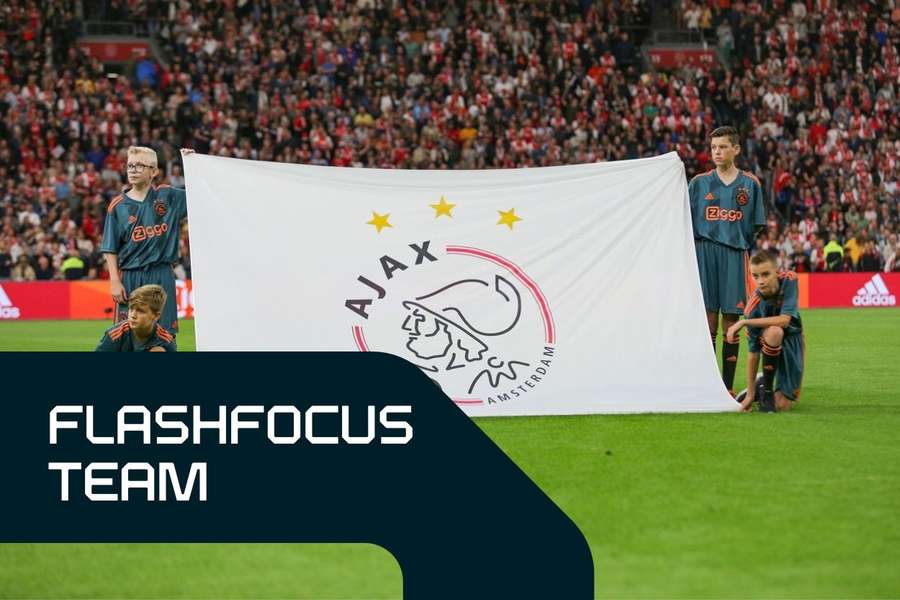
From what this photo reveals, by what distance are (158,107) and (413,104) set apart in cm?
565

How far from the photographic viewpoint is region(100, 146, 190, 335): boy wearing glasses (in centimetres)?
903

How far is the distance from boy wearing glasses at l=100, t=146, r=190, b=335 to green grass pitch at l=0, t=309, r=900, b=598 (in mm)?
2499

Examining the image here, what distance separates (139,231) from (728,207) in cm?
426

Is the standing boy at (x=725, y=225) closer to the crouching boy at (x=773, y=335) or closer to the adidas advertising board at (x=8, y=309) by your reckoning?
the crouching boy at (x=773, y=335)

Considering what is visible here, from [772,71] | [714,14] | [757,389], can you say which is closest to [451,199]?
[757,389]

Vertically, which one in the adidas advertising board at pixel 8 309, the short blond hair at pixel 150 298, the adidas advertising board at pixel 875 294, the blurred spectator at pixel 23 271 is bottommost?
the adidas advertising board at pixel 875 294

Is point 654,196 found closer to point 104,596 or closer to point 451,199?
point 451,199

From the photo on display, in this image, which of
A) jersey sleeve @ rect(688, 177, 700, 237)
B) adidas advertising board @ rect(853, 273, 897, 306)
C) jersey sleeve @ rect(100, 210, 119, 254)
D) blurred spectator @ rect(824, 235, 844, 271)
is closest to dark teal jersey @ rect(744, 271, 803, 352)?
jersey sleeve @ rect(688, 177, 700, 237)

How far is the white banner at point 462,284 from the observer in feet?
29.1

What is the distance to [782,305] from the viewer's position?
902cm

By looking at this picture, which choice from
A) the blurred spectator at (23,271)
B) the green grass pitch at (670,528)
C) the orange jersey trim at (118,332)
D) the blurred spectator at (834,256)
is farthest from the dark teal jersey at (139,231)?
the blurred spectator at (834,256)

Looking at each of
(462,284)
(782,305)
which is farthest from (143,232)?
(782,305)

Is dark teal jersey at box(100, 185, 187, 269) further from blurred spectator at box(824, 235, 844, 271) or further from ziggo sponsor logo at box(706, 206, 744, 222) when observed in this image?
blurred spectator at box(824, 235, 844, 271)

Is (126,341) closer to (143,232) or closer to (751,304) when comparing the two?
(143,232)
